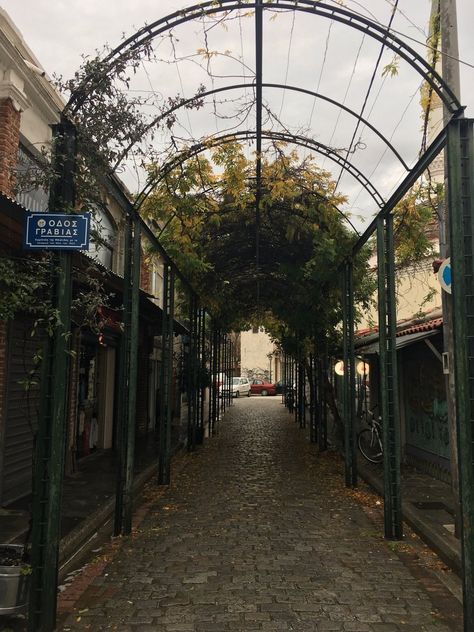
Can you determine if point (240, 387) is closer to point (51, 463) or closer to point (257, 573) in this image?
point (257, 573)

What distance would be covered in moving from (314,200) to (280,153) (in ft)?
6.02

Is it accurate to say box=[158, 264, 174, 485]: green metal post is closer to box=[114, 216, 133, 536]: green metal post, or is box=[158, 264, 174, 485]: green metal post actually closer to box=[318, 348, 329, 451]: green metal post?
box=[114, 216, 133, 536]: green metal post

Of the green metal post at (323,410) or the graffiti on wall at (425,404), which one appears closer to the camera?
the graffiti on wall at (425,404)

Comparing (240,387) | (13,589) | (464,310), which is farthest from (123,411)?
(240,387)

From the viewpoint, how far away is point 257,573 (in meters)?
5.09

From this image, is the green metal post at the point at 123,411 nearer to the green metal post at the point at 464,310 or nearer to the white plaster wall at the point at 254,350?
the green metal post at the point at 464,310

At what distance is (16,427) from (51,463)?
4.53 m

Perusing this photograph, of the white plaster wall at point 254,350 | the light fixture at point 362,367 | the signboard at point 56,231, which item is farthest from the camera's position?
the white plaster wall at point 254,350

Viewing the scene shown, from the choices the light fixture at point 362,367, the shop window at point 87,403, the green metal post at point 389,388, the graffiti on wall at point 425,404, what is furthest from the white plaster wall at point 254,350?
the green metal post at point 389,388

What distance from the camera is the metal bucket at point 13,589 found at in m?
3.83

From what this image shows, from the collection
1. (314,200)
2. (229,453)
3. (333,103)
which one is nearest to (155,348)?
(229,453)

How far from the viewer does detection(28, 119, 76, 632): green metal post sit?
3840mm

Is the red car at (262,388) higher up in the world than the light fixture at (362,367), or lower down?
lower down

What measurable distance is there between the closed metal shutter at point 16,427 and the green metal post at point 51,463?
3.51 m
